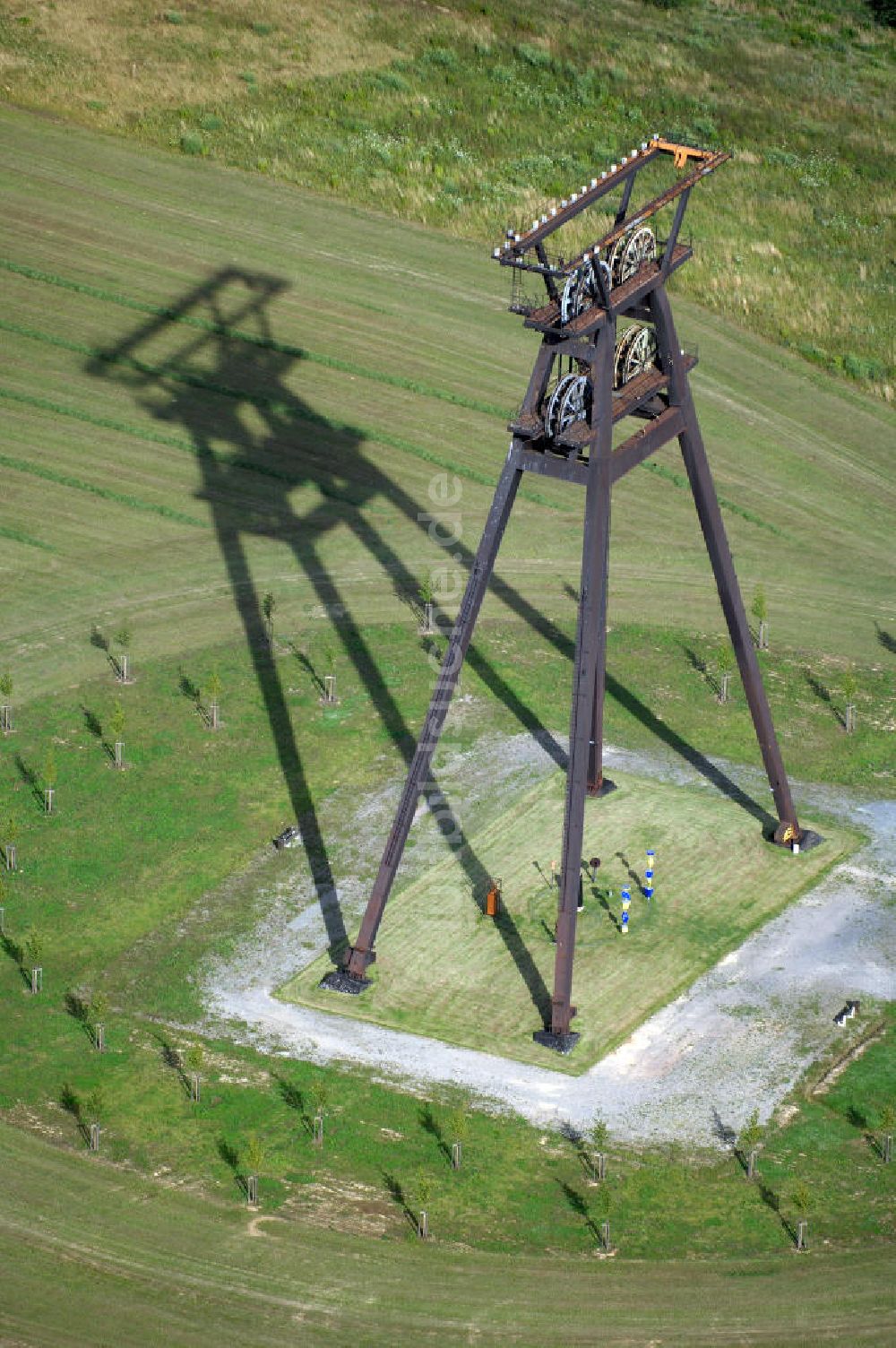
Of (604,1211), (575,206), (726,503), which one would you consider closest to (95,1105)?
(604,1211)

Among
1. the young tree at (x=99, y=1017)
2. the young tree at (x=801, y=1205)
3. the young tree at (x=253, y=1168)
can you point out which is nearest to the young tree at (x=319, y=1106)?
the young tree at (x=253, y=1168)

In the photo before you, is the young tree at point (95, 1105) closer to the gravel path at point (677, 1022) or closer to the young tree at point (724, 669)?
the gravel path at point (677, 1022)

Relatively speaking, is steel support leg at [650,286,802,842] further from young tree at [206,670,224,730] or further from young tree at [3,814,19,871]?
young tree at [3,814,19,871]

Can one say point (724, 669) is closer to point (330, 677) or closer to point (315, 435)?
point (330, 677)

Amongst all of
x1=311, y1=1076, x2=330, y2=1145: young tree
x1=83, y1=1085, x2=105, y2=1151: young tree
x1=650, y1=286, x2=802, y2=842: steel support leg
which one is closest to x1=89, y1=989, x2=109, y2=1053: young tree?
x1=83, y1=1085, x2=105, y2=1151: young tree

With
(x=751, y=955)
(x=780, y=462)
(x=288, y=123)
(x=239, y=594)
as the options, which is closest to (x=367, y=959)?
(x=751, y=955)
